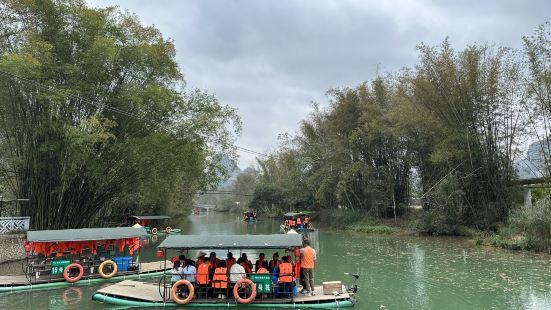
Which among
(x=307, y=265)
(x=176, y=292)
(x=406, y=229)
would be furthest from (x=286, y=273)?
(x=406, y=229)

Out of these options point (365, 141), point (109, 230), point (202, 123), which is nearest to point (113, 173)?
point (202, 123)

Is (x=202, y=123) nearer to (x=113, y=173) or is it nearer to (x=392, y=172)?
(x=113, y=173)

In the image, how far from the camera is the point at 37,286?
45.9 feet

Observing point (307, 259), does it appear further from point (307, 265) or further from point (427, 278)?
point (427, 278)

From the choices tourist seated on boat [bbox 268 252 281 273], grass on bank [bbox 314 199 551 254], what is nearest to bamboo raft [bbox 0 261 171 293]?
tourist seated on boat [bbox 268 252 281 273]

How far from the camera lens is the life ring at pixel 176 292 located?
1157 cm

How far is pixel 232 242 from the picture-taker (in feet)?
40.9

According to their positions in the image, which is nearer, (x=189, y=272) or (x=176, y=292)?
(x=176, y=292)

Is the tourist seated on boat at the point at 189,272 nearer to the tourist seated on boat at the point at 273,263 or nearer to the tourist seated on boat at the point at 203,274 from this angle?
the tourist seated on boat at the point at 203,274

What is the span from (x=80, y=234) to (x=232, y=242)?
20.1 feet

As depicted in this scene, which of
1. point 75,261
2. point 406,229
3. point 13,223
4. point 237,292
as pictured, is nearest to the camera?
point 237,292

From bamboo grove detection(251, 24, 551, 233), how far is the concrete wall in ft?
75.3

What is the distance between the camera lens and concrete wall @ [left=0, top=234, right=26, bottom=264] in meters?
19.2

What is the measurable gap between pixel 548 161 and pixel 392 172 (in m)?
14.0
